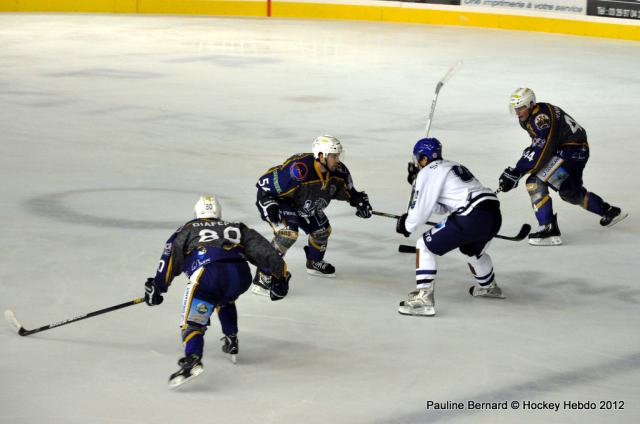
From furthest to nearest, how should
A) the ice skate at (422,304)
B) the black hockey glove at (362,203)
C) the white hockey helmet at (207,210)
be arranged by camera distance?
the black hockey glove at (362,203) < the ice skate at (422,304) < the white hockey helmet at (207,210)

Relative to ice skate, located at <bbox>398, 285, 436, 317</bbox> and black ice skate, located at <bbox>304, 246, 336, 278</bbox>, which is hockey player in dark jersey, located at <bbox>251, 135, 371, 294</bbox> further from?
ice skate, located at <bbox>398, 285, 436, 317</bbox>

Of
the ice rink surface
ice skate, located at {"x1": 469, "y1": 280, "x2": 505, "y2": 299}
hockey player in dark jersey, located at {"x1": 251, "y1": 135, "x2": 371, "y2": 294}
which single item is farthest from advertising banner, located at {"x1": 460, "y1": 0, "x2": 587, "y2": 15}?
ice skate, located at {"x1": 469, "y1": 280, "x2": 505, "y2": 299}

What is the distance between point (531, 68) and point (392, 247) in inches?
370

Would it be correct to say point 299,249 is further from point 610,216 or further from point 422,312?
point 610,216

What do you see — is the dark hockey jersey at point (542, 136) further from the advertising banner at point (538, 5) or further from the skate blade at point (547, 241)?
the advertising banner at point (538, 5)

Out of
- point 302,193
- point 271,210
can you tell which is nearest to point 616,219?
point 302,193

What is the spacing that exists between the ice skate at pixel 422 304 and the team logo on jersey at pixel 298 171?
1.05 meters

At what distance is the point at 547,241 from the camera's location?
8219 mm

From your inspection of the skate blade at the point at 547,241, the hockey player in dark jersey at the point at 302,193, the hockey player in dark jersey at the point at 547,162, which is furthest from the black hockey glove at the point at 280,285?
the skate blade at the point at 547,241

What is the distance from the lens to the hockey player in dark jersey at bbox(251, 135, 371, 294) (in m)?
6.89

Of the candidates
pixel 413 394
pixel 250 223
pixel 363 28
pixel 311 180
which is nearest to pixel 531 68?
pixel 363 28

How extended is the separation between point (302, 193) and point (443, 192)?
37.1 inches

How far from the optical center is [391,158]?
435 inches

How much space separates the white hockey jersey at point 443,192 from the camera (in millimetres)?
6531
